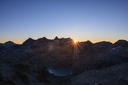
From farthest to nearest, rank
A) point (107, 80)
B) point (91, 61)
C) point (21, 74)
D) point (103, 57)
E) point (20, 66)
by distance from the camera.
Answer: point (103, 57) → point (91, 61) → point (20, 66) → point (21, 74) → point (107, 80)

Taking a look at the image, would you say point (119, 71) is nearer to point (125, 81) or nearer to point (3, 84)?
point (125, 81)

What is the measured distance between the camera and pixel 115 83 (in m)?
40.4

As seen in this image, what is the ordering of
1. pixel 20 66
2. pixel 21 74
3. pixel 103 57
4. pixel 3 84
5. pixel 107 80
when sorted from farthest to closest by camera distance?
pixel 103 57 → pixel 20 66 → pixel 21 74 → pixel 107 80 → pixel 3 84

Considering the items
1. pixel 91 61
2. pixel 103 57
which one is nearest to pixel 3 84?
pixel 91 61

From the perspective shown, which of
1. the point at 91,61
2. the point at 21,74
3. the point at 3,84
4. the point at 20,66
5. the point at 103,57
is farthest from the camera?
the point at 103,57

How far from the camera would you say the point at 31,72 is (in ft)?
178

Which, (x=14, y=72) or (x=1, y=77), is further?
(x=14, y=72)

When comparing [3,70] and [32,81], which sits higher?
[3,70]

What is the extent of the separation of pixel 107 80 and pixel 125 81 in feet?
18.2

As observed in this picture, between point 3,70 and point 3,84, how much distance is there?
21.4 feet

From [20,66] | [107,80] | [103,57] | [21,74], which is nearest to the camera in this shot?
[107,80]

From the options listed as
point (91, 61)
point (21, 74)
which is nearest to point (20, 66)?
point (21, 74)

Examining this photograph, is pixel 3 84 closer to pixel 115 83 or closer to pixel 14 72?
pixel 14 72

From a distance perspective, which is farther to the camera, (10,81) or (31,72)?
(31,72)
